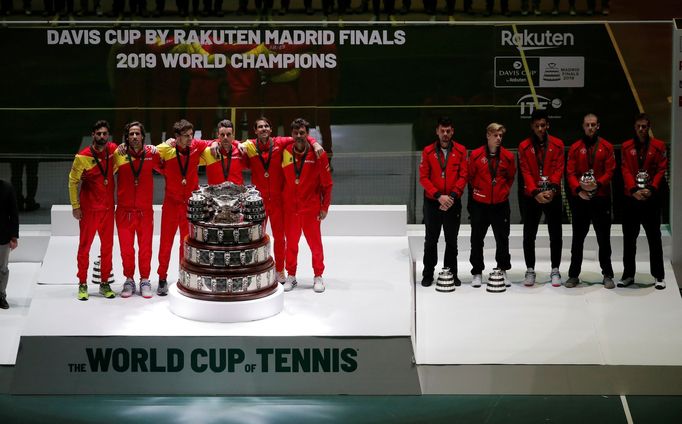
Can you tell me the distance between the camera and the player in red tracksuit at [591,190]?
363 inches

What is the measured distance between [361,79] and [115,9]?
103 inches

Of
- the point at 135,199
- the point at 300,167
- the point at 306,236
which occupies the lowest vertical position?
the point at 306,236

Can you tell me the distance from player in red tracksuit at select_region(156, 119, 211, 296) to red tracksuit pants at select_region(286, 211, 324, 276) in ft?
2.77

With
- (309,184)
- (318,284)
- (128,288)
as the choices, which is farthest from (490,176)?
(128,288)

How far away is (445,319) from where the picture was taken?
8742mm

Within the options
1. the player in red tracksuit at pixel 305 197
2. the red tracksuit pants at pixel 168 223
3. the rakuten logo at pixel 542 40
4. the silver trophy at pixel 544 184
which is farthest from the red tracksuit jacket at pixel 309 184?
the rakuten logo at pixel 542 40

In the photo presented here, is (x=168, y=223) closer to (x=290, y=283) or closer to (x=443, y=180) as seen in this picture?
(x=290, y=283)

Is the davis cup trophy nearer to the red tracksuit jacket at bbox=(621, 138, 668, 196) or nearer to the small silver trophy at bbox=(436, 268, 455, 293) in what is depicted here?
the small silver trophy at bbox=(436, 268, 455, 293)

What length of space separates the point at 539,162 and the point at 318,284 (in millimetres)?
2111

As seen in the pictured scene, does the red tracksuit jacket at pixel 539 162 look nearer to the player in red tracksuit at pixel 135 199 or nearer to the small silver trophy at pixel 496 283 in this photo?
the small silver trophy at pixel 496 283

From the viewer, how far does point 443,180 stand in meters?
9.12

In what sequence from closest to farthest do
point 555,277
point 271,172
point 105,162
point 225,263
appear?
point 225,263 < point 105,162 < point 271,172 < point 555,277

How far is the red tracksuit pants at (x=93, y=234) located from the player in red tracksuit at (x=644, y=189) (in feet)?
13.8

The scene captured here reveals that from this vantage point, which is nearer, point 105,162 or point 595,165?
point 105,162
